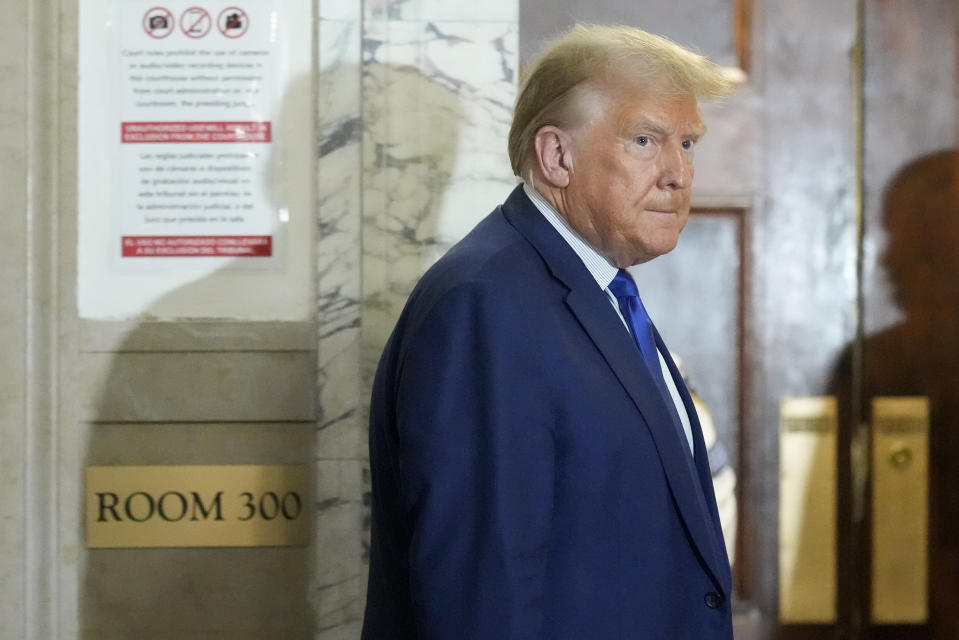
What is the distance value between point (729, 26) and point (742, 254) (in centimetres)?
49

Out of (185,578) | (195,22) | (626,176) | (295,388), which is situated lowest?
(185,578)

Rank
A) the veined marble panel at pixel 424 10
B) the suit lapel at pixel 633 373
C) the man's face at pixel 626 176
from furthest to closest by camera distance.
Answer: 1. the veined marble panel at pixel 424 10
2. the man's face at pixel 626 176
3. the suit lapel at pixel 633 373

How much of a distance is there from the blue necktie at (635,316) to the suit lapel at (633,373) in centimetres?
10

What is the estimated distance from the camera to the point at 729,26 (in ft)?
7.21

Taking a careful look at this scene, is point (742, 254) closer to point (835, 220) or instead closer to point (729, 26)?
point (835, 220)

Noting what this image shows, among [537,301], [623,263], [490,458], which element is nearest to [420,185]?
→ [623,263]

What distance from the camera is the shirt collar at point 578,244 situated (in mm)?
1359

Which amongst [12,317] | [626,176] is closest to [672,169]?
[626,176]

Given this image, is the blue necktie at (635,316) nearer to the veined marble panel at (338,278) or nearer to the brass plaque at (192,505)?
the veined marble panel at (338,278)

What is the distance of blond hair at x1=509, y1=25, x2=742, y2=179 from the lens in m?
1.35

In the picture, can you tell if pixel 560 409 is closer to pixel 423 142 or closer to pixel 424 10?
pixel 423 142

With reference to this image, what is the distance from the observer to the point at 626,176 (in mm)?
1346

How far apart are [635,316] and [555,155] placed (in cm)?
25

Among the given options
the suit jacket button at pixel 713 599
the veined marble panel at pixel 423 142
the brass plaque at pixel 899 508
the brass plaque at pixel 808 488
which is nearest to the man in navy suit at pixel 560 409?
the suit jacket button at pixel 713 599
